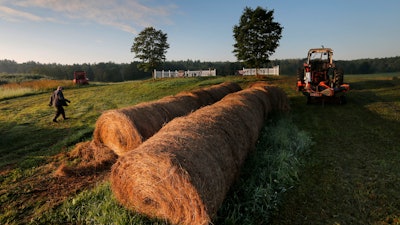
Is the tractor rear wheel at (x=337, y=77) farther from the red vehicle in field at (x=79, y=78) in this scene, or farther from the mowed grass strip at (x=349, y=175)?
the red vehicle in field at (x=79, y=78)

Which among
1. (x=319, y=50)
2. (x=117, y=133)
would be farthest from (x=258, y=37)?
(x=117, y=133)

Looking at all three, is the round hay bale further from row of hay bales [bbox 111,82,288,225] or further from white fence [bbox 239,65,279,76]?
white fence [bbox 239,65,279,76]

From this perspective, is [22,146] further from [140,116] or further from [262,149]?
[262,149]

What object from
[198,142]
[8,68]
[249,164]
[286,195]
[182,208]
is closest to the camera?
[182,208]

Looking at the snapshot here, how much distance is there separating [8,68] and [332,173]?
622 feet

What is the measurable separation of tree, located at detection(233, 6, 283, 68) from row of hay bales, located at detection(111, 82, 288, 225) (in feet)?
84.8

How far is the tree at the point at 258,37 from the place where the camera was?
29.4 m

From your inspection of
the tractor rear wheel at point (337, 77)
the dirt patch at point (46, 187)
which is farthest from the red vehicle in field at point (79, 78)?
the tractor rear wheel at point (337, 77)

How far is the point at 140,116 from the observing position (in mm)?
7641

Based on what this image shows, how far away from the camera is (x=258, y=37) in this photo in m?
29.8

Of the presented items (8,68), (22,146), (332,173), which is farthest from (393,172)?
(8,68)

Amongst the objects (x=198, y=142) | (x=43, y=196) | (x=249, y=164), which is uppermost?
(x=198, y=142)

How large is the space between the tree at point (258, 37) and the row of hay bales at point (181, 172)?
84.8 feet

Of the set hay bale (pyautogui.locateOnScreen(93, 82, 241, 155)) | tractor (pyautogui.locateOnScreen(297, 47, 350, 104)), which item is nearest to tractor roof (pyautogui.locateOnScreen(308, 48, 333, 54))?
tractor (pyautogui.locateOnScreen(297, 47, 350, 104))
